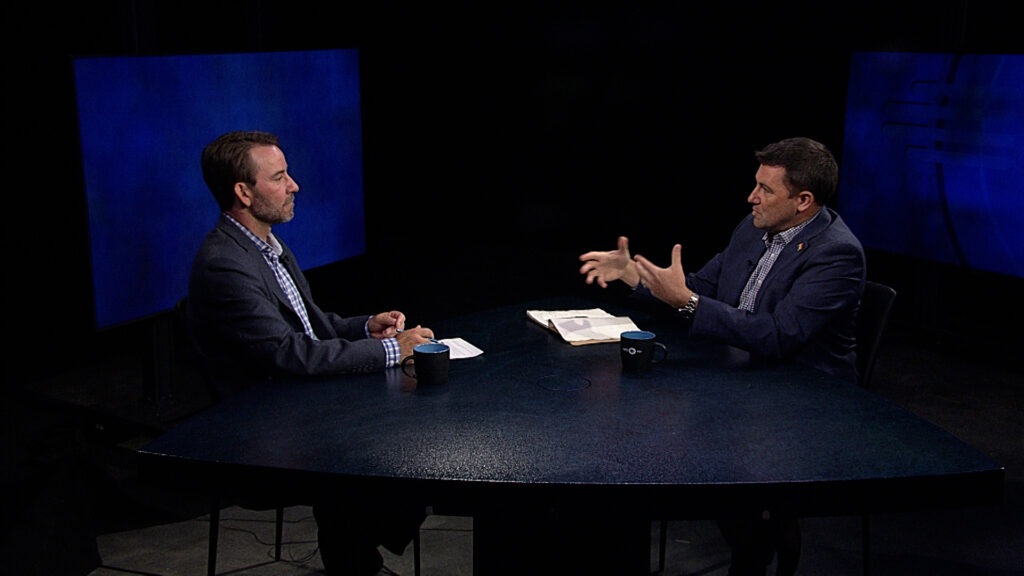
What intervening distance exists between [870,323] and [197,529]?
91.1 inches

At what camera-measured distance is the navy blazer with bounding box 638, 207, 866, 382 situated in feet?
9.07

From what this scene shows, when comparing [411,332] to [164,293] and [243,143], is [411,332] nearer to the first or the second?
[243,143]

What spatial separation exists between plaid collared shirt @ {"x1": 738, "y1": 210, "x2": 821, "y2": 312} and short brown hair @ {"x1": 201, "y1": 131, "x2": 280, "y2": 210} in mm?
1543

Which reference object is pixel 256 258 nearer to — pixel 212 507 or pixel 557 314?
pixel 212 507

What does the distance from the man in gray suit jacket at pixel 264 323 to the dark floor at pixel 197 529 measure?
65 centimetres

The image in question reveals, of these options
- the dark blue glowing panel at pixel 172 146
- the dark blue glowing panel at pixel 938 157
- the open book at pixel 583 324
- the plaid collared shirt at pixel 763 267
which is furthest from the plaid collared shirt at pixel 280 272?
the dark blue glowing panel at pixel 938 157

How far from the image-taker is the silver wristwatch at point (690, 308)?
284 centimetres

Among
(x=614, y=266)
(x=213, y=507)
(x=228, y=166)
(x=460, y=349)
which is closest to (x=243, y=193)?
(x=228, y=166)

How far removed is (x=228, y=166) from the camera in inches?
113

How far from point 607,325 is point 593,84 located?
3586 mm

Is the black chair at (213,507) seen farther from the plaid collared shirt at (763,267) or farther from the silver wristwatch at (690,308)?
the plaid collared shirt at (763,267)

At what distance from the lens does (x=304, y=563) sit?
10.7 ft

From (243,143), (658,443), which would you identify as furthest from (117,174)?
(658,443)

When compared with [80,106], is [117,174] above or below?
below
